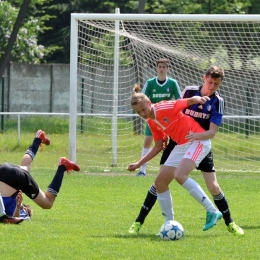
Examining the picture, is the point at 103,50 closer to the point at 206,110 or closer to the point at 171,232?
the point at 206,110

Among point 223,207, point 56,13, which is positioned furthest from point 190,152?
point 56,13

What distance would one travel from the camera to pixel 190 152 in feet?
26.8

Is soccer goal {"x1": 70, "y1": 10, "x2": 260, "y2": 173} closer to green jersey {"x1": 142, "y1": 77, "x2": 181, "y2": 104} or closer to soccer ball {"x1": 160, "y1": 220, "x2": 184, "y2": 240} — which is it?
green jersey {"x1": 142, "y1": 77, "x2": 181, "y2": 104}

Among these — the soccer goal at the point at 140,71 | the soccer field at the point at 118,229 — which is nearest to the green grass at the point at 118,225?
the soccer field at the point at 118,229

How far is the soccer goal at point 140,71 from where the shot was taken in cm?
Answer: 1552

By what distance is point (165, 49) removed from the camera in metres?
15.7

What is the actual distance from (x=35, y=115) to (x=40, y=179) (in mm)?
7015

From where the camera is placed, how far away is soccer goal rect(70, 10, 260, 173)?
1552 cm

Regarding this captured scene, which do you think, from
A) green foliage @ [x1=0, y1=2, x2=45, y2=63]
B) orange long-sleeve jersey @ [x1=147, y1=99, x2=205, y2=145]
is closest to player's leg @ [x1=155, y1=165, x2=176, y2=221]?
A: orange long-sleeve jersey @ [x1=147, y1=99, x2=205, y2=145]

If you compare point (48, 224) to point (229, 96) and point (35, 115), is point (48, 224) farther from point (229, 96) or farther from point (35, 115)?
point (35, 115)

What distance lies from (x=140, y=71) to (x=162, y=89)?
130 inches

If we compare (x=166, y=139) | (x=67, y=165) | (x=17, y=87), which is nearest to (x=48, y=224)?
(x=67, y=165)

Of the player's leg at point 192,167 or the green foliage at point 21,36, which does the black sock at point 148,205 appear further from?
the green foliage at point 21,36

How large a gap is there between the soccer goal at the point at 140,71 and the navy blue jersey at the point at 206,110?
6091 mm
